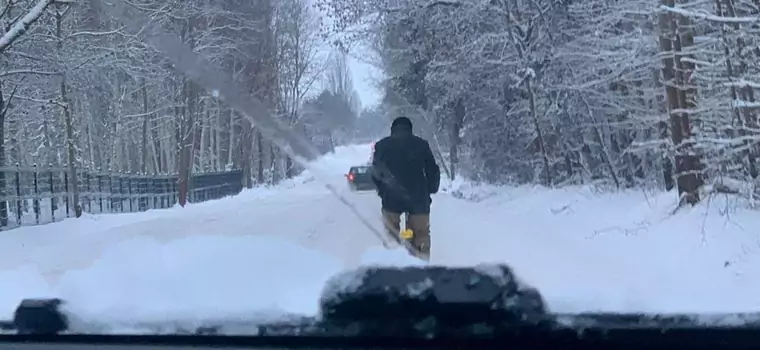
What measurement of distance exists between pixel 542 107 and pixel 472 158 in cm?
961

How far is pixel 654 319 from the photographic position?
8.93ft

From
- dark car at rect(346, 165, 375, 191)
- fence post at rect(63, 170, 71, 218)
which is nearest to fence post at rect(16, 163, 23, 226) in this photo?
fence post at rect(63, 170, 71, 218)

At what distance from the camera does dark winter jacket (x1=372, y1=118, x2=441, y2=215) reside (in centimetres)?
916

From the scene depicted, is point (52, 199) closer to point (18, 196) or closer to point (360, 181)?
point (18, 196)

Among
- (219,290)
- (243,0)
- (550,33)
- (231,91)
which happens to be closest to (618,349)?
(219,290)

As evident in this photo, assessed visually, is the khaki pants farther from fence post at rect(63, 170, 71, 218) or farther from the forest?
fence post at rect(63, 170, 71, 218)

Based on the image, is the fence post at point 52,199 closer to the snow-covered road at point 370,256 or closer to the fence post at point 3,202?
the snow-covered road at point 370,256

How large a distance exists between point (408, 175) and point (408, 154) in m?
0.20

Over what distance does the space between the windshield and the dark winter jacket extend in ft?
0.06

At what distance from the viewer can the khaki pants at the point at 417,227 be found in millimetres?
9242

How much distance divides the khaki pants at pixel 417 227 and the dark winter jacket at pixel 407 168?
8 centimetres

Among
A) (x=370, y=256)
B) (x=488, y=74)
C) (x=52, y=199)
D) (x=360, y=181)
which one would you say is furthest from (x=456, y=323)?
(x=488, y=74)

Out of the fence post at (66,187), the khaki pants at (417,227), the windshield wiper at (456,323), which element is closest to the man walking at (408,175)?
the khaki pants at (417,227)

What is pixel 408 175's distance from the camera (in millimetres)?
9195
